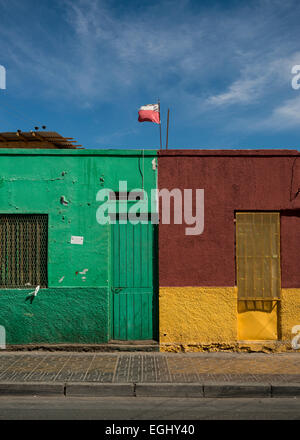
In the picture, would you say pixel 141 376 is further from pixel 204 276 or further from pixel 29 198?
pixel 29 198

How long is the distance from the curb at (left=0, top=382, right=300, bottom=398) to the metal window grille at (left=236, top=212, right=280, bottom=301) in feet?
7.82

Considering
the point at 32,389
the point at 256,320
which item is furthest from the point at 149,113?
the point at 32,389

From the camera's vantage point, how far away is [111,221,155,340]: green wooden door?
8.04 m

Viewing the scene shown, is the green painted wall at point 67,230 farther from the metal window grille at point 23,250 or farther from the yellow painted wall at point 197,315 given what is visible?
the yellow painted wall at point 197,315

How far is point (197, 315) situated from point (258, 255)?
5.58ft

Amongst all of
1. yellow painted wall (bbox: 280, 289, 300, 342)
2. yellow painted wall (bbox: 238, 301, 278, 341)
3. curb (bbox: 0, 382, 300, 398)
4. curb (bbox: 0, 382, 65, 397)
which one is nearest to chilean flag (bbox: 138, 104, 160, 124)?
yellow painted wall (bbox: 238, 301, 278, 341)

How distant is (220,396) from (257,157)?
4.62 m

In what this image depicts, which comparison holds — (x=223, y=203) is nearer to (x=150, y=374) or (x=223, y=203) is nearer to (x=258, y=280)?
(x=258, y=280)

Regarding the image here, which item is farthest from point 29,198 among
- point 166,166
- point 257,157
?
point 257,157

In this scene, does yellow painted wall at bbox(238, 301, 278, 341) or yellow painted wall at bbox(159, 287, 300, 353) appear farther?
yellow painted wall at bbox(238, 301, 278, 341)

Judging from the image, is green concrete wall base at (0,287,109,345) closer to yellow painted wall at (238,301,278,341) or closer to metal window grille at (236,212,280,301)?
yellow painted wall at (238,301,278,341)

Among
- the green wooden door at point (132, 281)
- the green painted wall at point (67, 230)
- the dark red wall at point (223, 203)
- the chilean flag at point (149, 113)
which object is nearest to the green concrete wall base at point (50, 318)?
the green painted wall at point (67, 230)

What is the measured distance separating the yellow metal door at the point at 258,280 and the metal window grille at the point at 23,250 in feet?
12.8
